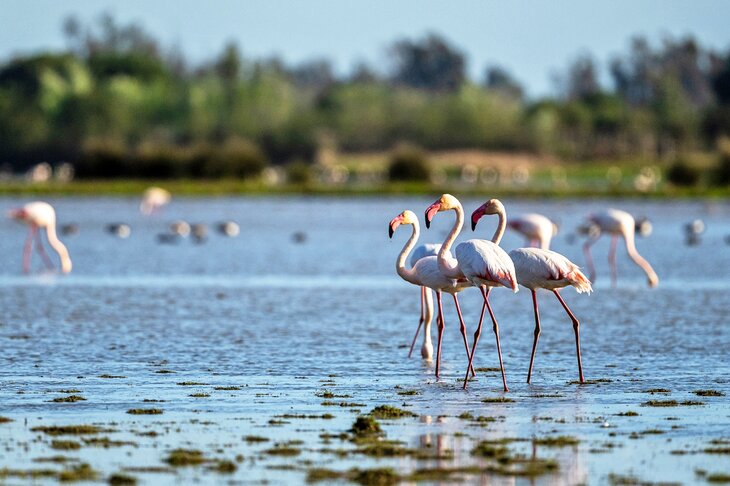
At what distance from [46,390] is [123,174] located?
5111cm

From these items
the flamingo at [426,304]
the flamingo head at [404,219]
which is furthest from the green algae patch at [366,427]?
the flamingo at [426,304]

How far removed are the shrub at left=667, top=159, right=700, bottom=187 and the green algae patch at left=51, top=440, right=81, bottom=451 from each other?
4752 centimetres

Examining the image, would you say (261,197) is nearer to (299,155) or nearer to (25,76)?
(299,155)

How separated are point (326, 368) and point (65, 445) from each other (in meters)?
3.73

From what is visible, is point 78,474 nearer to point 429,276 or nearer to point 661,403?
point 661,403

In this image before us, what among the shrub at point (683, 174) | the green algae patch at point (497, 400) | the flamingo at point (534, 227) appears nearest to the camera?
the green algae patch at point (497, 400)

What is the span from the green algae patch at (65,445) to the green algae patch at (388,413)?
192 cm

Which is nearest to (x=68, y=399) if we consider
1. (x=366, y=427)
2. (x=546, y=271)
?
(x=366, y=427)

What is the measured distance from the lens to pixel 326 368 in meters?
11.4

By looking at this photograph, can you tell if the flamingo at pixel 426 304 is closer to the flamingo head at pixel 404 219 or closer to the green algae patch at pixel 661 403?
the flamingo head at pixel 404 219

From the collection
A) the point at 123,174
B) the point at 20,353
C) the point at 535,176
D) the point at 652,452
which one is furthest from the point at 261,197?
the point at 652,452

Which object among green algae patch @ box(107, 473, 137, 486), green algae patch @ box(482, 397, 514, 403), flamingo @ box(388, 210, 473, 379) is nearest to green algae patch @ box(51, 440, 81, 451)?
green algae patch @ box(107, 473, 137, 486)

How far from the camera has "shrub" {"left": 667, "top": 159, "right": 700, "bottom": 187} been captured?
53.6m

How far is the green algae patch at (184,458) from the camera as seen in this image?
7512 millimetres
